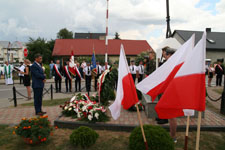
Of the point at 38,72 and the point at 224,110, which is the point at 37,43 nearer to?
the point at 38,72

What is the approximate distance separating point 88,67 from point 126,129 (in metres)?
7.78

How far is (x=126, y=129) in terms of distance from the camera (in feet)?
15.7

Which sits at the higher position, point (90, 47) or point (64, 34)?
point (64, 34)

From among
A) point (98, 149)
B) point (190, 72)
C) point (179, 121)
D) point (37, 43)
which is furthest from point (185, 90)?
point (37, 43)

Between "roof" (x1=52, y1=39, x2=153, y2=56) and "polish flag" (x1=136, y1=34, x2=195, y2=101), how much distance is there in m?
32.4

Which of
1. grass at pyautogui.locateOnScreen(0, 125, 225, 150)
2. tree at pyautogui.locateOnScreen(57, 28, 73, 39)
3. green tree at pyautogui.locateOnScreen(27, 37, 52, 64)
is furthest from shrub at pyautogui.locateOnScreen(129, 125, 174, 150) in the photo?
tree at pyautogui.locateOnScreen(57, 28, 73, 39)

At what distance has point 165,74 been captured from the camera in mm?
3320

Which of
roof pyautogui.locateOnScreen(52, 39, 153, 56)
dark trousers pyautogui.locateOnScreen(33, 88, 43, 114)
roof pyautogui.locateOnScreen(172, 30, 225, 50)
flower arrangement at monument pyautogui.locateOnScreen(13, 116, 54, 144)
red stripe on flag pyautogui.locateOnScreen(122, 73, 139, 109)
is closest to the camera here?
red stripe on flag pyautogui.locateOnScreen(122, 73, 139, 109)

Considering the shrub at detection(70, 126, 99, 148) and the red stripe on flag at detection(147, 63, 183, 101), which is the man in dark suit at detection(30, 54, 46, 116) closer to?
the shrub at detection(70, 126, 99, 148)

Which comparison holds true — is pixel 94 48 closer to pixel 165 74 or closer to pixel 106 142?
pixel 106 142

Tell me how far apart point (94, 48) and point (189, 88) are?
34.3 meters

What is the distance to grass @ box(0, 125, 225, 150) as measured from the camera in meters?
3.95

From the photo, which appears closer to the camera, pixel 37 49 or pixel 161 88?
pixel 161 88

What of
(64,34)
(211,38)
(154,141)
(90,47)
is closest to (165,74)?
(154,141)
